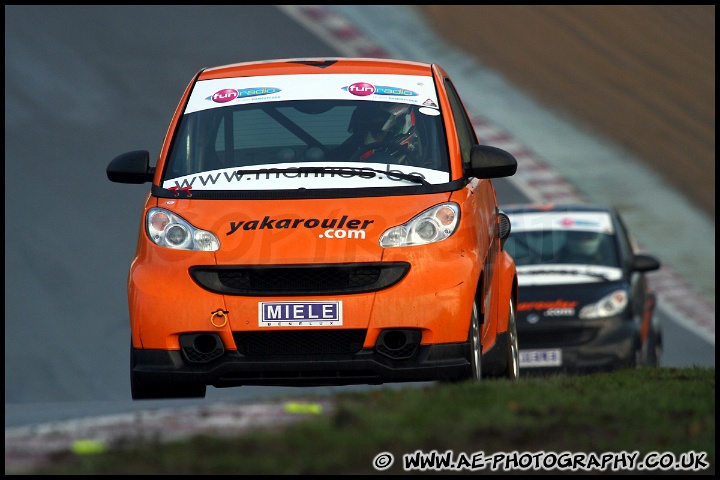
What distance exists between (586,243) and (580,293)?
862mm

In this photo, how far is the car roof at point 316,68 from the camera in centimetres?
916

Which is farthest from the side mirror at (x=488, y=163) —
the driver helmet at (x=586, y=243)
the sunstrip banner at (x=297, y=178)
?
the driver helmet at (x=586, y=243)

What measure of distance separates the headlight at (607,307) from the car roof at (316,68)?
14.6 ft

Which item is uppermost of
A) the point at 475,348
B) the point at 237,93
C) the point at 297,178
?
the point at 237,93

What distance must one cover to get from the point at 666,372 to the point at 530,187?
11143mm

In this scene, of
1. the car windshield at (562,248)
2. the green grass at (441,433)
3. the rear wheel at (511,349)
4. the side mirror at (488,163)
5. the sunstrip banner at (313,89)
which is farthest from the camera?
the car windshield at (562,248)

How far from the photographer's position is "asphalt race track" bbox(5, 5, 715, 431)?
45.1ft

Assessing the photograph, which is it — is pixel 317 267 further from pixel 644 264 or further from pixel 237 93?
pixel 644 264

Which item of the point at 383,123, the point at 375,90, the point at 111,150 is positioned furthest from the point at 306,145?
the point at 111,150

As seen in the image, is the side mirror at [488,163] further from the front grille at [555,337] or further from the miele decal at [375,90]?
the front grille at [555,337]

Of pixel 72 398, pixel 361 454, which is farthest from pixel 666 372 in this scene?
pixel 72 398

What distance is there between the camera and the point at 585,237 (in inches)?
559

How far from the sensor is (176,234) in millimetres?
7887

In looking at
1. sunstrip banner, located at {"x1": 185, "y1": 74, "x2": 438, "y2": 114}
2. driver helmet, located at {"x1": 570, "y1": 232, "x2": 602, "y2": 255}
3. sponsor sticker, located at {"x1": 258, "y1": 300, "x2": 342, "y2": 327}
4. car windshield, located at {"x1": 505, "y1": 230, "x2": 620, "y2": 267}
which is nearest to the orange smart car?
sponsor sticker, located at {"x1": 258, "y1": 300, "x2": 342, "y2": 327}
